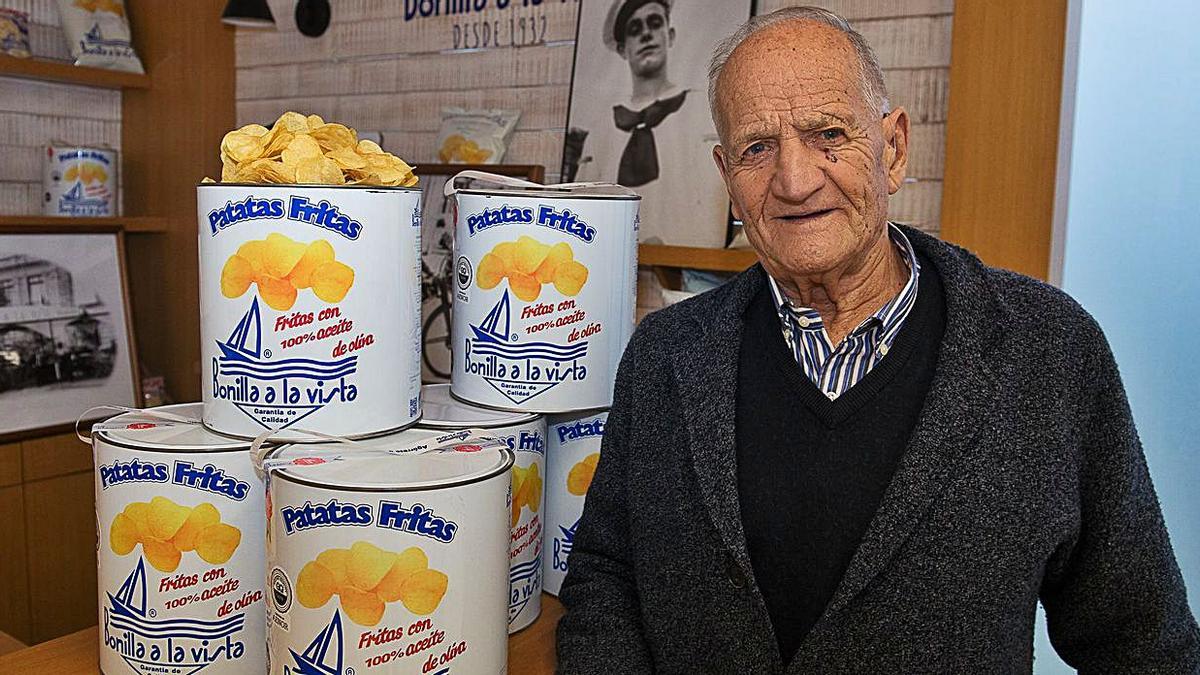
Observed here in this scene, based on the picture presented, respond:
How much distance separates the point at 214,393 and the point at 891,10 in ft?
4.60

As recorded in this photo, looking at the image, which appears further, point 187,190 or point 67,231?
point 187,190

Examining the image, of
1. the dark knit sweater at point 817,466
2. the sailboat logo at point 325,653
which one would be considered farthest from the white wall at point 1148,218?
the sailboat logo at point 325,653

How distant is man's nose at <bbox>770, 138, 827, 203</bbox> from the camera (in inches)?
46.3

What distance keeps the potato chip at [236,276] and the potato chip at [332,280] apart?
0.07 meters

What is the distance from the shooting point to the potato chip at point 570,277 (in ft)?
4.76

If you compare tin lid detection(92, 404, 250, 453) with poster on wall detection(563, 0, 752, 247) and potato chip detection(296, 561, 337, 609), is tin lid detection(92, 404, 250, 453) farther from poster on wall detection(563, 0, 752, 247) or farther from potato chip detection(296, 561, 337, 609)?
poster on wall detection(563, 0, 752, 247)

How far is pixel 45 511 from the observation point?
2.88 metres

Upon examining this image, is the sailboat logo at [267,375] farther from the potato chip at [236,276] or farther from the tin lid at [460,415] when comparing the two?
the tin lid at [460,415]

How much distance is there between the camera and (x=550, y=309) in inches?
57.3

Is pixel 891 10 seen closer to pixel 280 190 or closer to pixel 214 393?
pixel 280 190

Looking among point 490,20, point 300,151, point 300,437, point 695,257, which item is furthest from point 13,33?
point 300,437

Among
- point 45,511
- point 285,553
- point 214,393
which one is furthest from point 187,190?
point 285,553

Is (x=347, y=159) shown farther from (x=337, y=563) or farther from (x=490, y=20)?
(x=490, y=20)

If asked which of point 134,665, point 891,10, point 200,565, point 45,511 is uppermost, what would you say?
point 891,10
